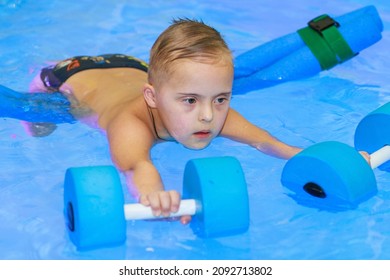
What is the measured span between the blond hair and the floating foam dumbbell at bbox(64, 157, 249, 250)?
0.54 meters

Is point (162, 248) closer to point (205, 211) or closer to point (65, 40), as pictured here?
point (205, 211)

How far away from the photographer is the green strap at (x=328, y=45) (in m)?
3.96

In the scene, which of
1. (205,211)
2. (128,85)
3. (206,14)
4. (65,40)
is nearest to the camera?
(205,211)

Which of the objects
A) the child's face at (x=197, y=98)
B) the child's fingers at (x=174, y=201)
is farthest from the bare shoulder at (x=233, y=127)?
the child's fingers at (x=174, y=201)

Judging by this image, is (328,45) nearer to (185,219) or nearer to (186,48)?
(186,48)

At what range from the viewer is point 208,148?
334 centimetres

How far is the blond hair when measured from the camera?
284 centimetres

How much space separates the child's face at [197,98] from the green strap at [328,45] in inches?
48.1

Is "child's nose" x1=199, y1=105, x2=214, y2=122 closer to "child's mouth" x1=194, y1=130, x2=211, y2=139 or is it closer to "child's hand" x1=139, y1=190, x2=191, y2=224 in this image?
"child's mouth" x1=194, y1=130, x2=211, y2=139

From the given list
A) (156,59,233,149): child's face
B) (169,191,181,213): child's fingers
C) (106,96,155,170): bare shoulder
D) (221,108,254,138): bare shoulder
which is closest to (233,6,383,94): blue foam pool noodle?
(221,108,254,138): bare shoulder

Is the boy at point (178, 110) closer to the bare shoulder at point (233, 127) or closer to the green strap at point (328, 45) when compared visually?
the bare shoulder at point (233, 127)

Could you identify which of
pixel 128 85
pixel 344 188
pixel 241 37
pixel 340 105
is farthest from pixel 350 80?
pixel 344 188

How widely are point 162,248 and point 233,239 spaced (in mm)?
248
